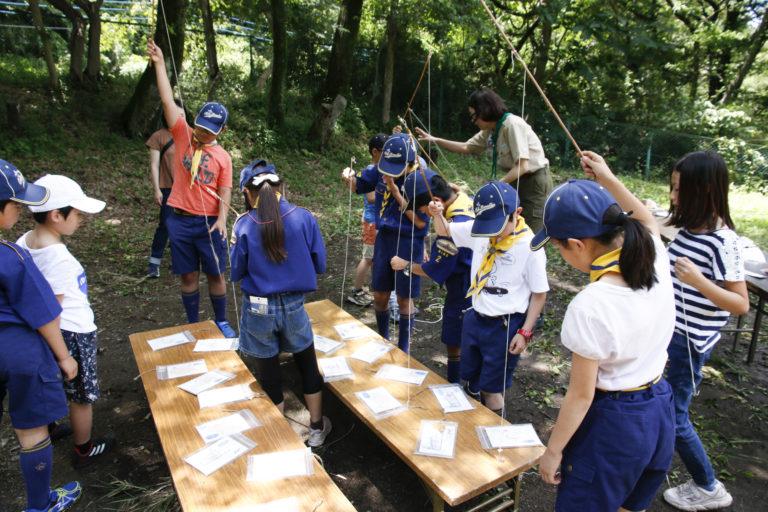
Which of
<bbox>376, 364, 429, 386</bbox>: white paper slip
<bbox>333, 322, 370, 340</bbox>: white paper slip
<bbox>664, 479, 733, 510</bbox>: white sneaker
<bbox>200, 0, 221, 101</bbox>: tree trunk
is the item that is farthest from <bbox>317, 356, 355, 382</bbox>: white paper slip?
<bbox>200, 0, 221, 101</bbox>: tree trunk

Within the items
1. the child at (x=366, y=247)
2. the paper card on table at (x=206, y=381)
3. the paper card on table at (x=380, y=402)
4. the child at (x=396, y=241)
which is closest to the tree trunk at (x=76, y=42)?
the child at (x=366, y=247)

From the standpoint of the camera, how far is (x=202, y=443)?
2.38 m

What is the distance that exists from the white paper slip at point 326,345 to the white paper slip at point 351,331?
0.10 meters

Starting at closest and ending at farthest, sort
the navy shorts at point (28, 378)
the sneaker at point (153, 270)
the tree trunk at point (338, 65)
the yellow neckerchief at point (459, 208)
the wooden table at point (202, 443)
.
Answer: the wooden table at point (202, 443)
the navy shorts at point (28, 378)
the yellow neckerchief at point (459, 208)
the sneaker at point (153, 270)
the tree trunk at point (338, 65)

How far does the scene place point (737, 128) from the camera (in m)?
13.5

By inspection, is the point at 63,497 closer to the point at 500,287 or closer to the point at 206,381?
the point at 206,381

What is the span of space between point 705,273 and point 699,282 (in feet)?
0.50

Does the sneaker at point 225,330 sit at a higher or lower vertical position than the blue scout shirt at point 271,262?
lower

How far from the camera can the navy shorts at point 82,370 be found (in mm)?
2631

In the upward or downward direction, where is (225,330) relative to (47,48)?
downward

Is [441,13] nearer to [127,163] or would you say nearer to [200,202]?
[127,163]

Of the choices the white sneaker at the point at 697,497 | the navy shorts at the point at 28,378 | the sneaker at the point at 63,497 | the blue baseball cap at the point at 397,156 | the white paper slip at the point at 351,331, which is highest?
the blue baseball cap at the point at 397,156

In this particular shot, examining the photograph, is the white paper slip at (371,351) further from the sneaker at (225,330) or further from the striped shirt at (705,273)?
the striped shirt at (705,273)

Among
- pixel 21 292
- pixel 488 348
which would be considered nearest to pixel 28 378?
pixel 21 292
